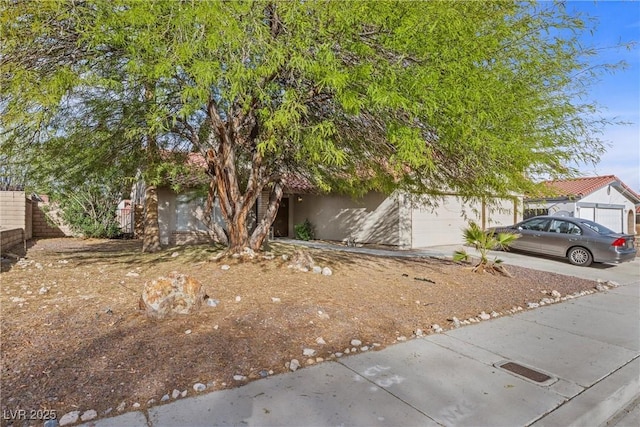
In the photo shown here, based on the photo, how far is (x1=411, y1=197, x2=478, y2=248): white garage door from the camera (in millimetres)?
14812

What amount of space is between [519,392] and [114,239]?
16.0 meters

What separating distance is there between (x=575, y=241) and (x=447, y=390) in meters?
11.0

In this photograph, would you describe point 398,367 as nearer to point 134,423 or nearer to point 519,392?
point 519,392

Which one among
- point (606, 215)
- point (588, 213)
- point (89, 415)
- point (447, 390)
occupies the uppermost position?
point (588, 213)

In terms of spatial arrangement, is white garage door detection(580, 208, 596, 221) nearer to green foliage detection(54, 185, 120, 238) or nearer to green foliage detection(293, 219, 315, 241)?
green foliage detection(293, 219, 315, 241)

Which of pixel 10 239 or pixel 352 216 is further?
pixel 352 216

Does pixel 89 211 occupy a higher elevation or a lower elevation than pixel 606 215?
higher

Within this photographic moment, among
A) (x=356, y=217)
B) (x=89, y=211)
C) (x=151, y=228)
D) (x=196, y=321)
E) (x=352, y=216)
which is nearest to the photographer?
(x=196, y=321)

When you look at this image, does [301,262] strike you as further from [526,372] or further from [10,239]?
[10,239]

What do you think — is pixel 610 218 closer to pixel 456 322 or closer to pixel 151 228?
pixel 456 322

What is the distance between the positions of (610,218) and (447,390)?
22.3 meters

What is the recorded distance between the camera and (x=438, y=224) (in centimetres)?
1554

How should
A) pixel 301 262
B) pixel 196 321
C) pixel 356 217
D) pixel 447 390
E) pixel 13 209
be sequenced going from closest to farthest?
pixel 447 390 → pixel 196 321 → pixel 301 262 → pixel 13 209 → pixel 356 217

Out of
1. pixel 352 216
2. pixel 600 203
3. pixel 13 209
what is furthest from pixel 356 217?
pixel 600 203
